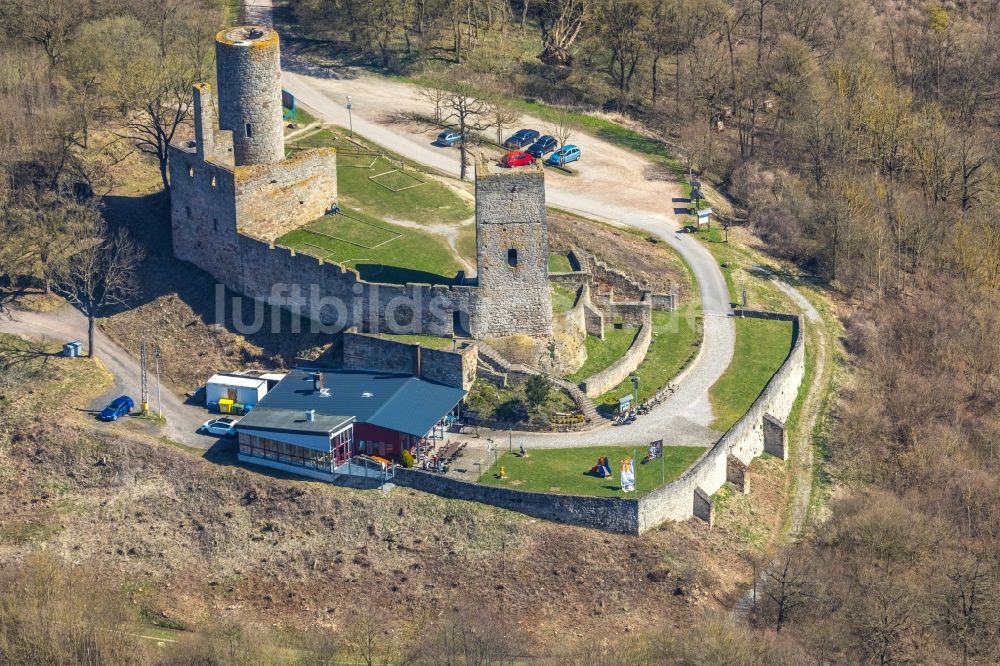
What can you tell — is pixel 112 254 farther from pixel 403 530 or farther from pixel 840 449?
pixel 840 449

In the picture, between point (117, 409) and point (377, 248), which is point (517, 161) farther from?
point (117, 409)

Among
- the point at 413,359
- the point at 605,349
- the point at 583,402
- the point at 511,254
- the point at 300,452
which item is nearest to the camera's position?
the point at 300,452

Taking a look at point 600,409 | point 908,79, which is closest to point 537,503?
point 600,409

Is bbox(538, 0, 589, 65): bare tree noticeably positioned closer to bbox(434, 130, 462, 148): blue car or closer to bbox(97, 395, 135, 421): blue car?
bbox(434, 130, 462, 148): blue car

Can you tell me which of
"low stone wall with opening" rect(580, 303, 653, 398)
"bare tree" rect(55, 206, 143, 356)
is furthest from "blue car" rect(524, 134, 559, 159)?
"bare tree" rect(55, 206, 143, 356)

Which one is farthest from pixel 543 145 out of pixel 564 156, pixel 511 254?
pixel 511 254
